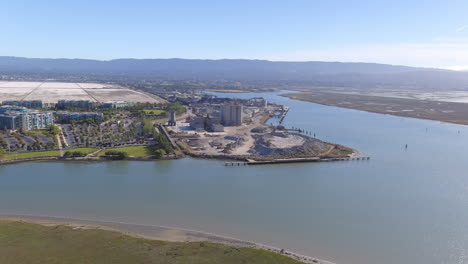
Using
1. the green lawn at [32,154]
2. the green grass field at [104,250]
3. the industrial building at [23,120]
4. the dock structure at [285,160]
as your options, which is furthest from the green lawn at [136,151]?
the green grass field at [104,250]

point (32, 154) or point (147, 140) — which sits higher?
point (147, 140)

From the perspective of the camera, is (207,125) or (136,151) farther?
(207,125)

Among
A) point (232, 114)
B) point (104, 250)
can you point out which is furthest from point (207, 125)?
point (104, 250)

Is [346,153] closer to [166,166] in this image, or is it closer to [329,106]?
[166,166]

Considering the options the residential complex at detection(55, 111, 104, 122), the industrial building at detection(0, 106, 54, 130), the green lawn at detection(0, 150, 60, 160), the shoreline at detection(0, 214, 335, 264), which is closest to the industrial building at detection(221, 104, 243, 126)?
the residential complex at detection(55, 111, 104, 122)

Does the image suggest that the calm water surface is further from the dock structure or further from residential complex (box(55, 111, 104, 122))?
residential complex (box(55, 111, 104, 122))

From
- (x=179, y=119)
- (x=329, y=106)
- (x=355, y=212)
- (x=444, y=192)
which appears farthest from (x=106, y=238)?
(x=329, y=106)

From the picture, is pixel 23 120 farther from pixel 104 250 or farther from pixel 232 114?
pixel 104 250

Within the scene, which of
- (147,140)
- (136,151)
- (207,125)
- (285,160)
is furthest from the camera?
(207,125)
